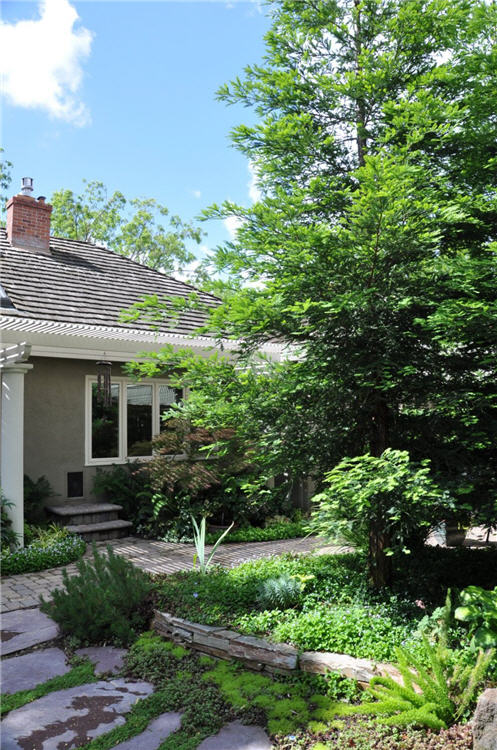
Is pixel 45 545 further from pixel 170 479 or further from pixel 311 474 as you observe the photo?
pixel 311 474

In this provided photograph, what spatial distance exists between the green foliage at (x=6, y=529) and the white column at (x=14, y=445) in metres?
0.05

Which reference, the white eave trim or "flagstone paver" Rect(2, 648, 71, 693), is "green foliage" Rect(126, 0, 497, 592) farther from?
the white eave trim

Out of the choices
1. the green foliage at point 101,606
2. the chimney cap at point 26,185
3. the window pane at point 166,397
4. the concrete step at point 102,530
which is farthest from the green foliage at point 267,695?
the chimney cap at point 26,185

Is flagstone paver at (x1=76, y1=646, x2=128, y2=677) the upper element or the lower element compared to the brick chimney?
lower

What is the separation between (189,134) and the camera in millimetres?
11344

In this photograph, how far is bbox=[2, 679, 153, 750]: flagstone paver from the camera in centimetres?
361

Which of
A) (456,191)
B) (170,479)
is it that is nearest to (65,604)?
(170,479)

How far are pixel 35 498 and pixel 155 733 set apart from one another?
6265 mm

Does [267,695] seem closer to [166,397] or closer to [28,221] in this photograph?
[166,397]

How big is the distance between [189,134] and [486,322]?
886cm

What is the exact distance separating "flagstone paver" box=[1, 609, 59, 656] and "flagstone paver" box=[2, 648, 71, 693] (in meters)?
0.18

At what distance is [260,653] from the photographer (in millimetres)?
4434

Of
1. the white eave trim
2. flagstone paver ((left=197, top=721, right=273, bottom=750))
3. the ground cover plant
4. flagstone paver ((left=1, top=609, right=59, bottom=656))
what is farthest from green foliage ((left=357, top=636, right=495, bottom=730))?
the white eave trim

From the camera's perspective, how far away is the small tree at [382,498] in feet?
14.0
